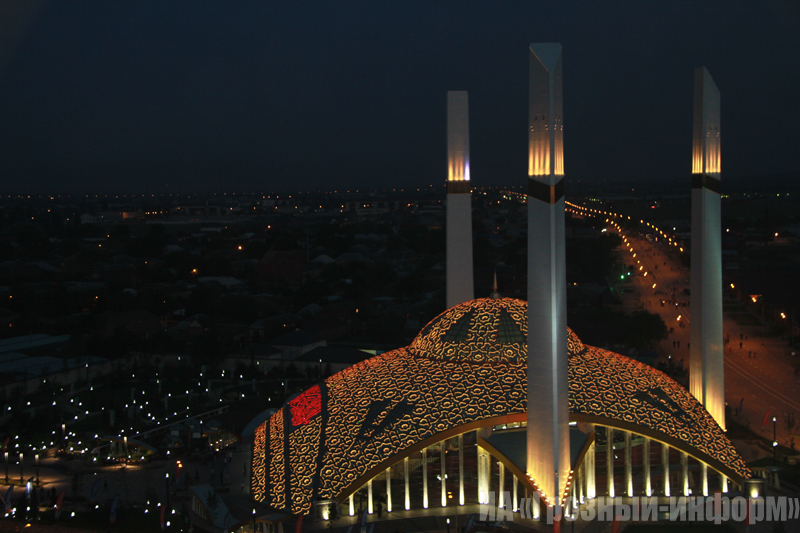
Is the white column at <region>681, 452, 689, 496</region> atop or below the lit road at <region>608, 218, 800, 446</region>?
below

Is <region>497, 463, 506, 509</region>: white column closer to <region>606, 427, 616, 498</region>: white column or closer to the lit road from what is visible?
<region>606, 427, 616, 498</region>: white column

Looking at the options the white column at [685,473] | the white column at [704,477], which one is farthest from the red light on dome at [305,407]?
the white column at [704,477]

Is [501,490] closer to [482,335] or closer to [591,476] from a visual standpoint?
[591,476]

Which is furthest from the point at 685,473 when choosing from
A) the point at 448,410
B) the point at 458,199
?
the point at 458,199

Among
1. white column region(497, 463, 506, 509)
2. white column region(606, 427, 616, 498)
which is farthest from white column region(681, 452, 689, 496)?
white column region(497, 463, 506, 509)

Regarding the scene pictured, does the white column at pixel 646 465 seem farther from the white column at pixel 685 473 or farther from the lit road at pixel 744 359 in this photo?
the lit road at pixel 744 359

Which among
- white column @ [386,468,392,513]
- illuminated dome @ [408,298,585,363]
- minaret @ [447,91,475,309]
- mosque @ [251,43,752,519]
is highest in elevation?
minaret @ [447,91,475,309]
